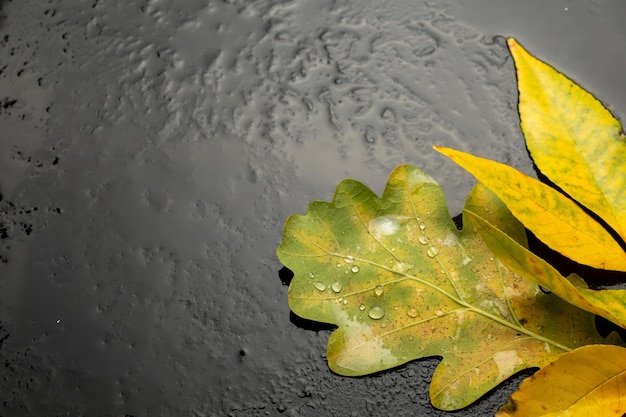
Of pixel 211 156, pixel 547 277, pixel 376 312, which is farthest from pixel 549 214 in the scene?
pixel 211 156

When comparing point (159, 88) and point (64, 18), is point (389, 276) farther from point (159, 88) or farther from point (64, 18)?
point (64, 18)

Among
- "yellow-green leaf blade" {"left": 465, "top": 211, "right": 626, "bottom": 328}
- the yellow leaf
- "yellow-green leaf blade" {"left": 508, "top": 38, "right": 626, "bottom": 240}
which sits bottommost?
the yellow leaf

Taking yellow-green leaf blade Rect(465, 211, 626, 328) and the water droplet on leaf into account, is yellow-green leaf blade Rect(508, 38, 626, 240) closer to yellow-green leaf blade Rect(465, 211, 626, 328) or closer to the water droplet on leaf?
yellow-green leaf blade Rect(465, 211, 626, 328)

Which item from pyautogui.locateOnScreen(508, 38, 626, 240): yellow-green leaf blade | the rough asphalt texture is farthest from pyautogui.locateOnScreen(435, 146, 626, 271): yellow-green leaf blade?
the rough asphalt texture

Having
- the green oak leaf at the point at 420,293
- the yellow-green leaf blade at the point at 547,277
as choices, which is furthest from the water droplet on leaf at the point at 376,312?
the yellow-green leaf blade at the point at 547,277

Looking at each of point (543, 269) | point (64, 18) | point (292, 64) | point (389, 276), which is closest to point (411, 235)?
point (389, 276)

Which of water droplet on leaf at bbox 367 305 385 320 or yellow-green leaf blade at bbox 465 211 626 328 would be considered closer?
yellow-green leaf blade at bbox 465 211 626 328

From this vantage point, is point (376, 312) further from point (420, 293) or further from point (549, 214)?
point (549, 214)
